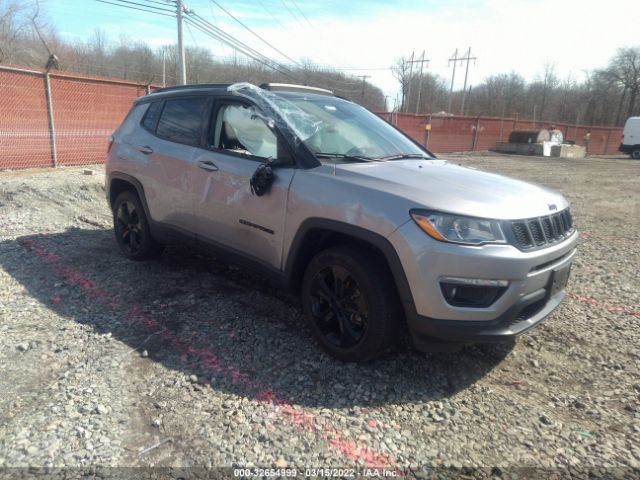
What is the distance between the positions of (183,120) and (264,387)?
265 centimetres

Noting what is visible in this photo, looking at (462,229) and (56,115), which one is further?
(56,115)

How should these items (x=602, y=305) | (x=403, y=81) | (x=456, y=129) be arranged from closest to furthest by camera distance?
(x=602, y=305) → (x=456, y=129) → (x=403, y=81)

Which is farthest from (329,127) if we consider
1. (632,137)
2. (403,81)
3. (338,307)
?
(403,81)

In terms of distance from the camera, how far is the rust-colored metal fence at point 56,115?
9.80 m

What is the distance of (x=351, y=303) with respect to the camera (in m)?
3.05

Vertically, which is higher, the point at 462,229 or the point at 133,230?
the point at 462,229

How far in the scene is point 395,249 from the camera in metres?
2.70

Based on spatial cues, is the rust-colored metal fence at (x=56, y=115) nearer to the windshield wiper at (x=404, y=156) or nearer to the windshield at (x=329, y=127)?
the windshield at (x=329, y=127)

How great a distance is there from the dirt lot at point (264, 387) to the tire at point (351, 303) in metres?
0.18

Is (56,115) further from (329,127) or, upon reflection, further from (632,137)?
(632,137)

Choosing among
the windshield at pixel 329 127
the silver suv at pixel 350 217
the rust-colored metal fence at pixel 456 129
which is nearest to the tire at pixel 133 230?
the silver suv at pixel 350 217

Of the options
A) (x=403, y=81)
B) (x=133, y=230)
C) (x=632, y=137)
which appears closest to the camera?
(x=133, y=230)

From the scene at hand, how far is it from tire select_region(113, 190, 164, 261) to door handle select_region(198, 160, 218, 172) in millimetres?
1169

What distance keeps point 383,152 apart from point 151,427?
255 centimetres
